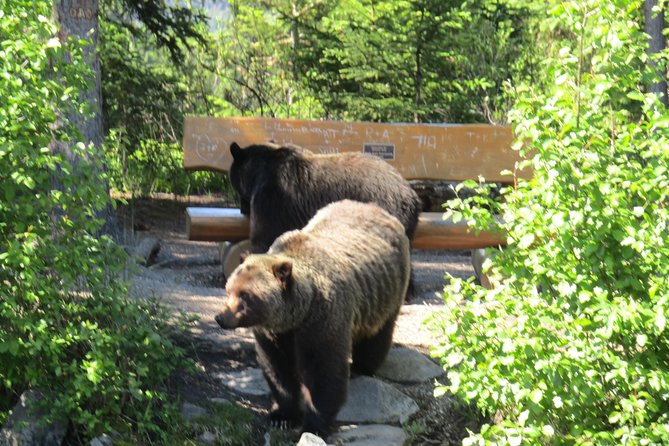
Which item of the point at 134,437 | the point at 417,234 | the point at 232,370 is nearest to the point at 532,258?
the point at 134,437

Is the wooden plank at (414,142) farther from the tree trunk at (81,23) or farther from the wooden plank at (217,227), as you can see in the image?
the tree trunk at (81,23)

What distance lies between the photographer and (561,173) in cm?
430

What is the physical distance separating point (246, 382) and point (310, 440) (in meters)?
1.54

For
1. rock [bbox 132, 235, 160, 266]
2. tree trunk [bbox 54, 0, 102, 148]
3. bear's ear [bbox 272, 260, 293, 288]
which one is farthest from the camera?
rock [bbox 132, 235, 160, 266]

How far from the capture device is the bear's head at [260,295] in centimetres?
593

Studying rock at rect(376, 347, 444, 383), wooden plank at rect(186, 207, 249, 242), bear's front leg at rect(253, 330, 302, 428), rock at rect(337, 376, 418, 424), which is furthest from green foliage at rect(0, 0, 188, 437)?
wooden plank at rect(186, 207, 249, 242)

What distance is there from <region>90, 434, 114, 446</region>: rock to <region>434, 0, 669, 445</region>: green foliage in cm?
244

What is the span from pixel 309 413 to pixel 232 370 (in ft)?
4.58

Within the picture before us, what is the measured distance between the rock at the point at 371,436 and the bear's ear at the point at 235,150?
149 inches

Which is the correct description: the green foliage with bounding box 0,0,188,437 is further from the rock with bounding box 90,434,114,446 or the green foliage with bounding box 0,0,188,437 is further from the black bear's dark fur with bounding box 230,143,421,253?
the black bear's dark fur with bounding box 230,143,421,253

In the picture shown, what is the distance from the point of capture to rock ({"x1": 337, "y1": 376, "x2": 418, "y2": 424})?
6.63 metres

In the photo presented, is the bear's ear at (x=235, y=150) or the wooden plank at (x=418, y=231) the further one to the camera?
the wooden plank at (x=418, y=231)

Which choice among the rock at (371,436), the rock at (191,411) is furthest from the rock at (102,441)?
the rock at (371,436)

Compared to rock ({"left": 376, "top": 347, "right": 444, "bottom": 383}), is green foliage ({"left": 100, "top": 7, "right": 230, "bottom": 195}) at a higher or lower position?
higher
